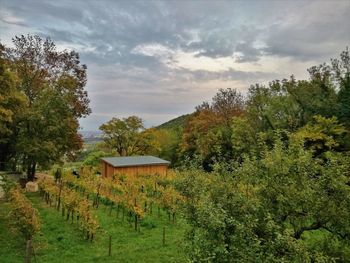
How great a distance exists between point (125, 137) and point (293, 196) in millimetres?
40698

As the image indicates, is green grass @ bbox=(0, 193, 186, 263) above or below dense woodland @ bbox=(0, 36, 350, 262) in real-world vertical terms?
below

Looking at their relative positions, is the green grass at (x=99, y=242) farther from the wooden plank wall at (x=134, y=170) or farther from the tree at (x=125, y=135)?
the tree at (x=125, y=135)

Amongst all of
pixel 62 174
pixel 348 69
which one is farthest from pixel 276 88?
pixel 62 174

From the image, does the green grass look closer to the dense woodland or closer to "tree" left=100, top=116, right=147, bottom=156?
the dense woodland

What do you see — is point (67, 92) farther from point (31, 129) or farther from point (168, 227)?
point (168, 227)

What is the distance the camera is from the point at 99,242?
15094 millimetres

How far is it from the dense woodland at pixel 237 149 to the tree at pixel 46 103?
3.6 inches

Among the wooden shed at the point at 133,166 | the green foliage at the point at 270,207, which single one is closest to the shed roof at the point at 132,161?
the wooden shed at the point at 133,166

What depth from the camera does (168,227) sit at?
58.7ft

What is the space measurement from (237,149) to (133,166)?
36.1 ft

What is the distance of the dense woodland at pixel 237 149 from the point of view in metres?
7.08

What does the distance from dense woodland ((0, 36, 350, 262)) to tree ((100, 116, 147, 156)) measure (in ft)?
0.49

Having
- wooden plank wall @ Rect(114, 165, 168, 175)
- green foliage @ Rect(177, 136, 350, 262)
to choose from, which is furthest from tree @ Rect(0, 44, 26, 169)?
green foliage @ Rect(177, 136, 350, 262)

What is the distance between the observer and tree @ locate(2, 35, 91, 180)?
27281 millimetres
